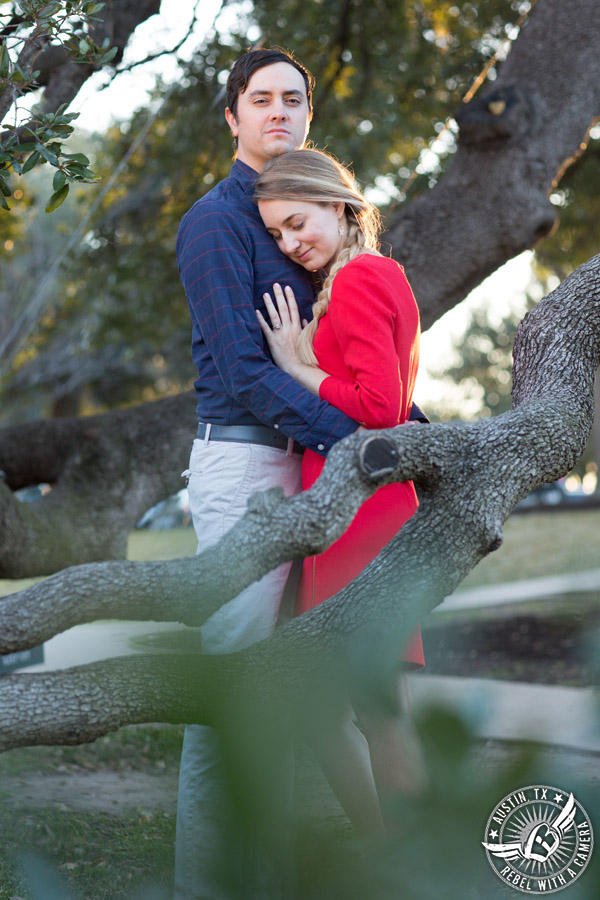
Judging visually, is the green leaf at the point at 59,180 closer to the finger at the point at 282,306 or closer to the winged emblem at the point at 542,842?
the finger at the point at 282,306

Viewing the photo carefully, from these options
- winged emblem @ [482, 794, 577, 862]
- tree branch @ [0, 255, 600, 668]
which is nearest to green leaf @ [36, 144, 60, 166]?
tree branch @ [0, 255, 600, 668]

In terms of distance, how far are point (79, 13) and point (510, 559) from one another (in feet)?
47.8

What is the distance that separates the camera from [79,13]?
8.38 ft

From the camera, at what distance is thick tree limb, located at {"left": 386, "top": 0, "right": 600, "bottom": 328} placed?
16.3ft

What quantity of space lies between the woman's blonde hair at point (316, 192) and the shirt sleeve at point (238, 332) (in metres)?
0.12

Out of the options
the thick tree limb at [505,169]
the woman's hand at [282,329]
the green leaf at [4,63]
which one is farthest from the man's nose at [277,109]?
the thick tree limb at [505,169]

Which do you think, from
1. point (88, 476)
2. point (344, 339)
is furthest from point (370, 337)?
point (88, 476)

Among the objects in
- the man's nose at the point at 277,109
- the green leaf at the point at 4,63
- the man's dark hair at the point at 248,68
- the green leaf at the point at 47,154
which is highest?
the green leaf at the point at 4,63

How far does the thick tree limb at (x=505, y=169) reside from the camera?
4.96 m

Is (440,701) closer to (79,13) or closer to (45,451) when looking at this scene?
(79,13)

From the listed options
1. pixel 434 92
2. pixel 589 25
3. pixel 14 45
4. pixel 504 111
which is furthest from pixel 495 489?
pixel 434 92
